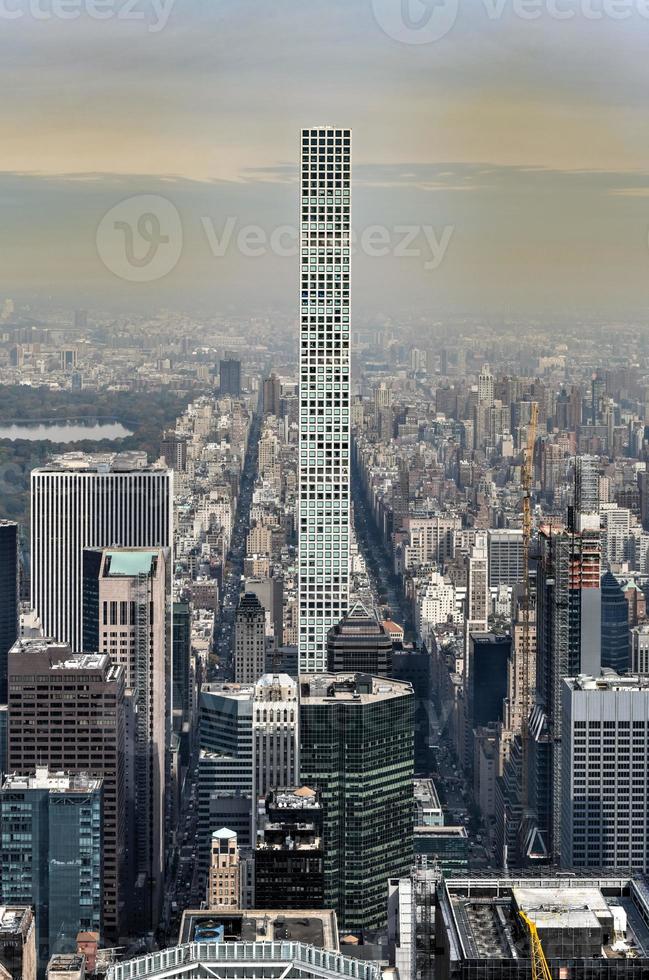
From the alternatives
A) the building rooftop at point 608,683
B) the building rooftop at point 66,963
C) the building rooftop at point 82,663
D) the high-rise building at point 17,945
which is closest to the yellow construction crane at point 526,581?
the building rooftop at point 608,683

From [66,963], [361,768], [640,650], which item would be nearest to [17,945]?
[66,963]

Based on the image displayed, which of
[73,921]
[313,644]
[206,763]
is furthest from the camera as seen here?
[313,644]

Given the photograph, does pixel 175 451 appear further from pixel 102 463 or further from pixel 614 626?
pixel 614 626

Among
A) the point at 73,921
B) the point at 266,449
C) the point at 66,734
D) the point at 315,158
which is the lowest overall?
the point at 73,921

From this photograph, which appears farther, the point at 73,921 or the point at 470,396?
the point at 470,396

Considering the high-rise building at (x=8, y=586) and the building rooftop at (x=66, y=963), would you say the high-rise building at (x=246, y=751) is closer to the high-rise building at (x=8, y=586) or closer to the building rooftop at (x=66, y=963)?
the high-rise building at (x=8, y=586)

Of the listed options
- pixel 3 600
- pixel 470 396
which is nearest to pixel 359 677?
pixel 470 396

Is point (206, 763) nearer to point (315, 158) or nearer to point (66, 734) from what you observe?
point (66, 734)
